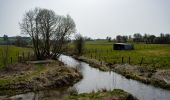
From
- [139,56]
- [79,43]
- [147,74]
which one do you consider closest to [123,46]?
[79,43]

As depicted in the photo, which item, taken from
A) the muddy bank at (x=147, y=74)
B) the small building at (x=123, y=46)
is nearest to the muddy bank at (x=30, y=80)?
the muddy bank at (x=147, y=74)

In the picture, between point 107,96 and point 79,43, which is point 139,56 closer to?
point 79,43

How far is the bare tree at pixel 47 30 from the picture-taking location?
49.4 m

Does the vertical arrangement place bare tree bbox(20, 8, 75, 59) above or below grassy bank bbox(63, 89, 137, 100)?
above

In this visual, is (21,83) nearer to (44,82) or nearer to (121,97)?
(44,82)

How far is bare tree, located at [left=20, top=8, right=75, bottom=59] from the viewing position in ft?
162

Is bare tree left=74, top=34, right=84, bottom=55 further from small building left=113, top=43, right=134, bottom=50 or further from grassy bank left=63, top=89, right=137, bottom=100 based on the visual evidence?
grassy bank left=63, top=89, right=137, bottom=100

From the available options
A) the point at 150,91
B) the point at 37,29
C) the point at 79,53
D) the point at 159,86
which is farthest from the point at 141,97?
the point at 79,53

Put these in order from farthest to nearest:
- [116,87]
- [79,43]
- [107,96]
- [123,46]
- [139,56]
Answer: [123,46]
[79,43]
[139,56]
[116,87]
[107,96]

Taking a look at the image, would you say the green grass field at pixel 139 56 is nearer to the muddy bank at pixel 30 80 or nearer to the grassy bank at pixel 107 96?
the muddy bank at pixel 30 80

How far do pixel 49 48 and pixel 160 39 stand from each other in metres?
89.3

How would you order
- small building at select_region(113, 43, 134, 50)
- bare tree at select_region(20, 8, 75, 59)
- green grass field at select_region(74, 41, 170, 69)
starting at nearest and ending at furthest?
green grass field at select_region(74, 41, 170, 69) → bare tree at select_region(20, 8, 75, 59) → small building at select_region(113, 43, 134, 50)

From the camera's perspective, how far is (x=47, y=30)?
169ft

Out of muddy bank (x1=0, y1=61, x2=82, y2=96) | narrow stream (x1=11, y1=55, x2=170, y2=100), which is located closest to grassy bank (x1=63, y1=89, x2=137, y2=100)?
narrow stream (x1=11, y1=55, x2=170, y2=100)
